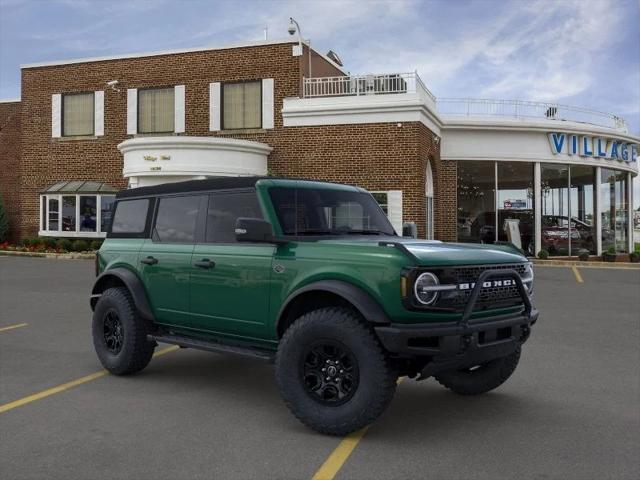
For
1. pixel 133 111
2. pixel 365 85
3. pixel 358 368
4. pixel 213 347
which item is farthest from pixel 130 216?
pixel 133 111

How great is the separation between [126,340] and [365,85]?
17.5 meters

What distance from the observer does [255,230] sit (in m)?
4.98

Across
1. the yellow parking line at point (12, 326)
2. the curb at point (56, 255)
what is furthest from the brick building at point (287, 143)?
the yellow parking line at point (12, 326)

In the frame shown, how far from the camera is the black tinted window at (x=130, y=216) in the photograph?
673 centimetres

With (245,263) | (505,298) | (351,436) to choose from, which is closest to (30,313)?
(245,263)

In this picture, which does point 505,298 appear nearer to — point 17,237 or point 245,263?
point 245,263

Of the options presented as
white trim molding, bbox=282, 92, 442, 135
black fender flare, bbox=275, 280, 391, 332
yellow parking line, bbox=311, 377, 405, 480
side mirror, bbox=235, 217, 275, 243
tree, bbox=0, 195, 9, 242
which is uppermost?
white trim molding, bbox=282, 92, 442, 135

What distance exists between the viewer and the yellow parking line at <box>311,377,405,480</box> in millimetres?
3963

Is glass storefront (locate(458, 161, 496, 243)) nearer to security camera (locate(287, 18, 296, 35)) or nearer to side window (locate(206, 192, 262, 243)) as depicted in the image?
security camera (locate(287, 18, 296, 35))

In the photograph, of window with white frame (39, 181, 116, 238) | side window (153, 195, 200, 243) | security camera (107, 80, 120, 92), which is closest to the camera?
side window (153, 195, 200, 243)

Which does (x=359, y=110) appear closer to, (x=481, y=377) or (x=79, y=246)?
(x=79, y=246)

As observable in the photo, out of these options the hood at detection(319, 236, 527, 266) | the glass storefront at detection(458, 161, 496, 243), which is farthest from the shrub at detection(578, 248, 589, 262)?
the hood at detection(319, 236, 527, 266)

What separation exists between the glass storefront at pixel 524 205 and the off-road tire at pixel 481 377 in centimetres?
1934

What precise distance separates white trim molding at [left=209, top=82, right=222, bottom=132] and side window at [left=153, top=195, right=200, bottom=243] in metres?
18.6
